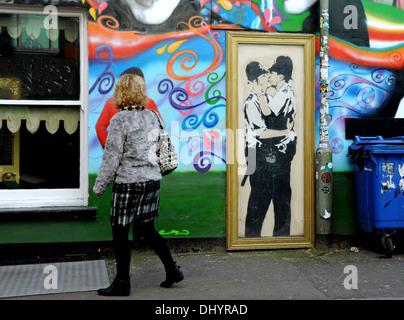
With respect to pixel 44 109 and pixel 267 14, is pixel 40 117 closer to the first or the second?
pixel 44 109

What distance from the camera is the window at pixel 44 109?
19.3 feet

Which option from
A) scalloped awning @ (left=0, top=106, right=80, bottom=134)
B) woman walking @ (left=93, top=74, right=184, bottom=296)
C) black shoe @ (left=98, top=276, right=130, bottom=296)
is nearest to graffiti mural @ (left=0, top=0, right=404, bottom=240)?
scalloped awning @ (left=0, top=106, right=80, bottom=134)

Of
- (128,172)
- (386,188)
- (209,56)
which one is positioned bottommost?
(386,188)

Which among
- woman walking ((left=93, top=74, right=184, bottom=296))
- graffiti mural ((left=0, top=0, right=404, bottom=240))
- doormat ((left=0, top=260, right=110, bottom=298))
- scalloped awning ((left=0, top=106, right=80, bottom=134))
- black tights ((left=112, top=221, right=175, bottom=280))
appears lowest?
doormat ((left=0, top=260, right=110, bottom=298))

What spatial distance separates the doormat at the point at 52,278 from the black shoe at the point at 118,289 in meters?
0.33

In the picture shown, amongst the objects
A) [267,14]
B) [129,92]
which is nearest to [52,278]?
[129,92]

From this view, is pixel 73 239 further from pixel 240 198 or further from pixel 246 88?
pixel 246 88

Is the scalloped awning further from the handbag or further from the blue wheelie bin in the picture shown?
the blue wheelie bin

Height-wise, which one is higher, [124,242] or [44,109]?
[44,109]

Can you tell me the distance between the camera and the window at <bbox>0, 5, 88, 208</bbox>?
5.88 m

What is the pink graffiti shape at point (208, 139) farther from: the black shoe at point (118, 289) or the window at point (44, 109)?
the black shoe at point (118, 289)

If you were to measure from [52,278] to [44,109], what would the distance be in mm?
1988

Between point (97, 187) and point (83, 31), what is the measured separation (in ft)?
7.78

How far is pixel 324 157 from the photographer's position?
6.09 meters
